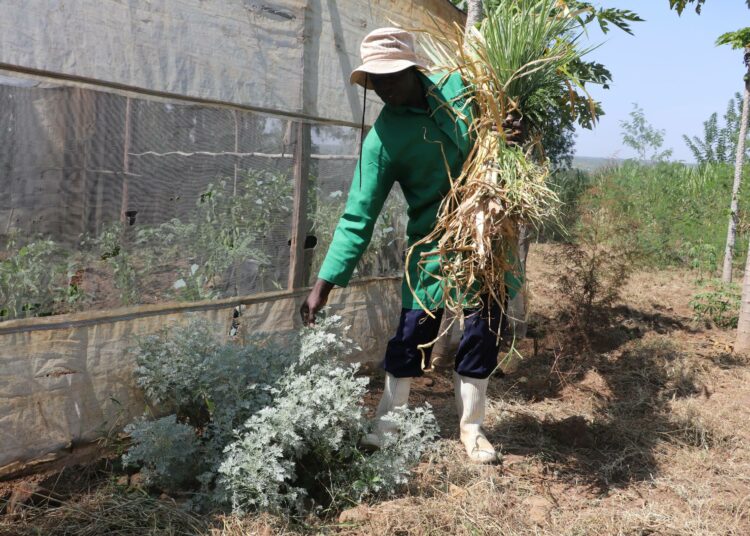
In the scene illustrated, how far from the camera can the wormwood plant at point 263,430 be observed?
2.58 metres

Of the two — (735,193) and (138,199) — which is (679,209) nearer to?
(735,193)

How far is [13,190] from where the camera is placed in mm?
2703

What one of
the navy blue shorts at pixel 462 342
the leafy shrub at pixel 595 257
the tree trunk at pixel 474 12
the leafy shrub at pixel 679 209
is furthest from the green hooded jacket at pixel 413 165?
the leafy shrub at pixel 679 209

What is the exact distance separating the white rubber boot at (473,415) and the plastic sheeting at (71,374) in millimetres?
1254

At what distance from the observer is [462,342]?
3.24 meters

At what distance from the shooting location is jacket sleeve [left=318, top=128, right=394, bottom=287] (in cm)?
310

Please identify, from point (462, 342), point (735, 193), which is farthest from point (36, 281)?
point (735, 193)

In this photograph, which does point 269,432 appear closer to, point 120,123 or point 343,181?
point 120,123

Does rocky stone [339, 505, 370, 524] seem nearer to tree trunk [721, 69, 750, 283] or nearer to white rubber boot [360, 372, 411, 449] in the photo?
white rubber boot [360, 372, 411, 449]

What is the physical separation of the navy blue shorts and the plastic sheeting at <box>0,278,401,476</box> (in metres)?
0.95

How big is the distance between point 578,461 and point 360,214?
1.65 metres

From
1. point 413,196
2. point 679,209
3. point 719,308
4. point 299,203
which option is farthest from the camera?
point 679,209

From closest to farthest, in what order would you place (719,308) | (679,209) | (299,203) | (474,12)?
(299,203), (474,12), (719,308), (679,209)

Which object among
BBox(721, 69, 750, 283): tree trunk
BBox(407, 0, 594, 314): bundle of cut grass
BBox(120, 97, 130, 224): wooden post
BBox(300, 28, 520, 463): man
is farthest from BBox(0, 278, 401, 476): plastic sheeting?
BBox(721, 69, 750, 283): tree trunk
